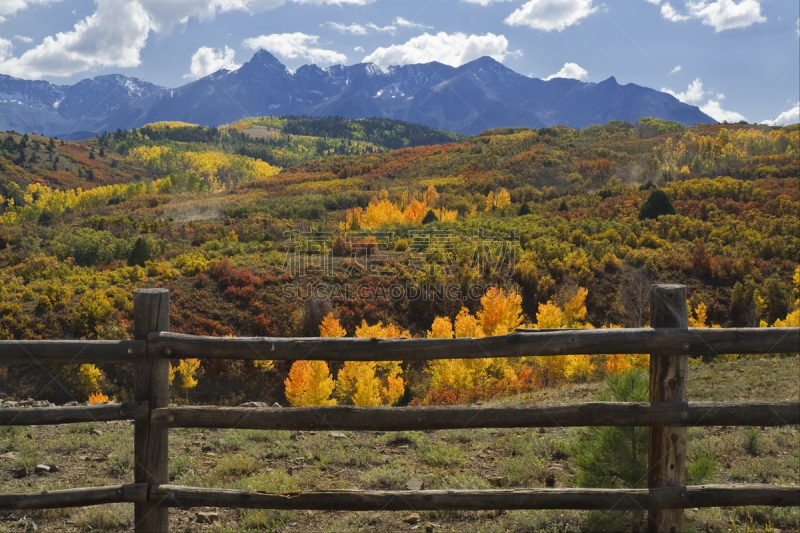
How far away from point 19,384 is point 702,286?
3074cm

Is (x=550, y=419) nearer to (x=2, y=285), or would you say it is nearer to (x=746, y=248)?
(x=2, y=285)

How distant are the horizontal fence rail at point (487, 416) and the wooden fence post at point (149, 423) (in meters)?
0.12

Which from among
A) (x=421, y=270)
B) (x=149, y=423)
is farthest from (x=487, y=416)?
(x=421, y=270)

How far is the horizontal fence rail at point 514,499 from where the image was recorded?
333cm

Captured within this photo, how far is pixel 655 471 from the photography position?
347 centimetres

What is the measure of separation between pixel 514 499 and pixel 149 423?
2501 mm

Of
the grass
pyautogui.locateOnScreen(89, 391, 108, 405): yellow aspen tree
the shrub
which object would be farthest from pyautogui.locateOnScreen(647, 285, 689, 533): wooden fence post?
the shrub

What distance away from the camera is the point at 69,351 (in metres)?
3.51

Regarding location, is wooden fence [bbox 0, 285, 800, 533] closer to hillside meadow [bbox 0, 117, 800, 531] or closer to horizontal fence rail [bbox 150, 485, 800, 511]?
horizontal fence rail [bbox 150, 485, 800, 511]

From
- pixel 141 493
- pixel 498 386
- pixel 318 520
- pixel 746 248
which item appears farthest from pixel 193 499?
pixel 746 248

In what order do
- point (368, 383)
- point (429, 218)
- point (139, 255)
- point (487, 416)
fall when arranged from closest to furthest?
point (487, 416) → point (368, 383) → point (139, 255) → point (429, 218)

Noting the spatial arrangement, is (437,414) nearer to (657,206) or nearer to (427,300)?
(427,300)

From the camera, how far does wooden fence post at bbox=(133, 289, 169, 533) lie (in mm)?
3498

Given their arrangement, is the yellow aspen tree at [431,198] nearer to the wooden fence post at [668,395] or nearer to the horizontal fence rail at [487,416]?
the wooden fence post at [668,395]
